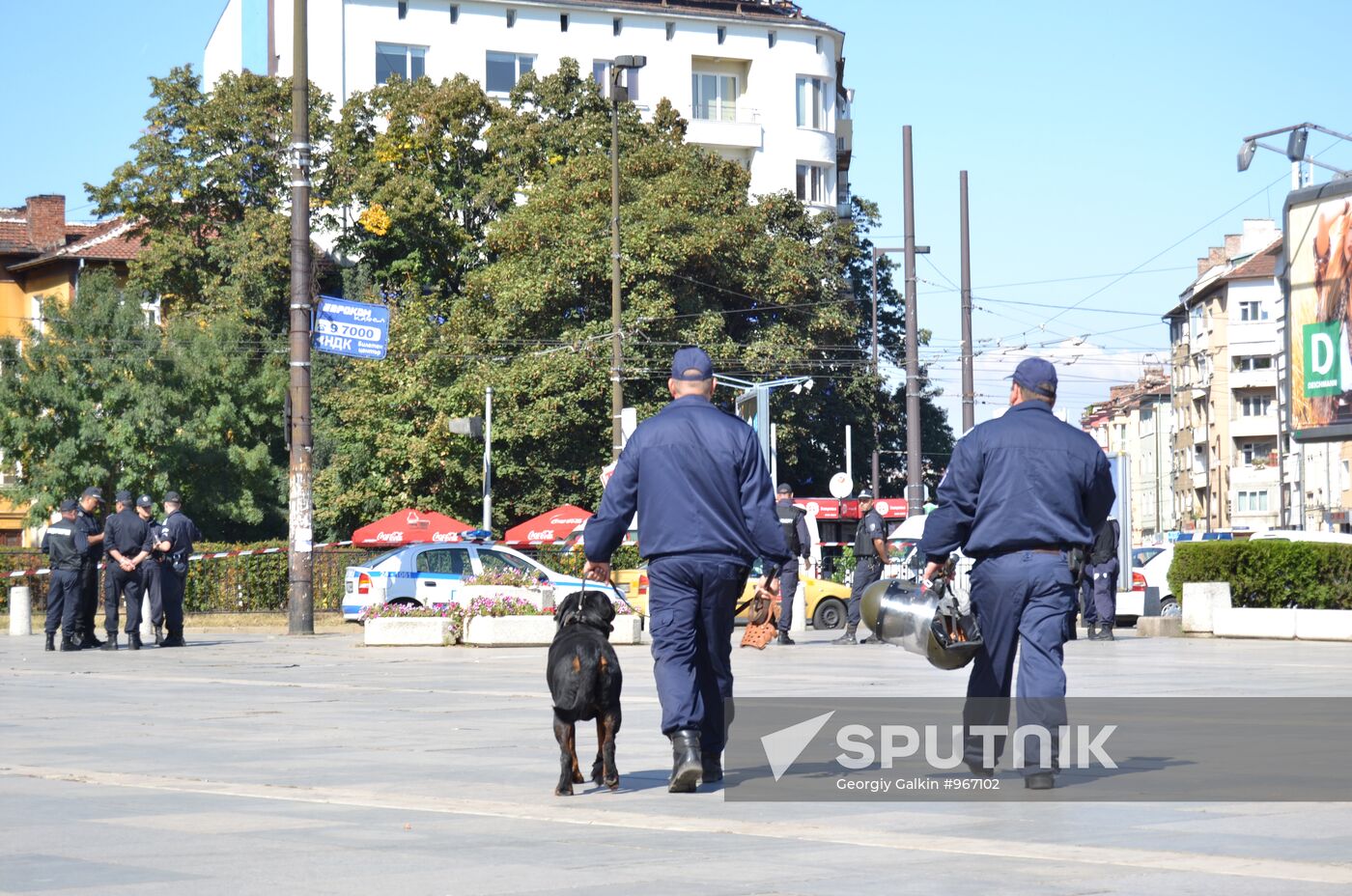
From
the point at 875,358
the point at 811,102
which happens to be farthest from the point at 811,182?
the point at 875,358

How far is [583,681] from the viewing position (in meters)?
7.87

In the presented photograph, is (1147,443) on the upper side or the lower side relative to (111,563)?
upper

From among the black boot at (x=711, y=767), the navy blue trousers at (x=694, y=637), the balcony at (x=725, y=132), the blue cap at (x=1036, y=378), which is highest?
the balcony at (x=725, y=132)

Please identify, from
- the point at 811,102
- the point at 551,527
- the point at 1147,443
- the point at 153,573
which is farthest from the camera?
the point at 1147,443

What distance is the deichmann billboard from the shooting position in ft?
93.0

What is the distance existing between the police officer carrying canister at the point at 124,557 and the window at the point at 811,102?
5710cm

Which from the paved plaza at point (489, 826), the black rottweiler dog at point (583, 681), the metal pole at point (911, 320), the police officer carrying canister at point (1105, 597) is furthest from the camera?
the metal pole at point (911, 320)

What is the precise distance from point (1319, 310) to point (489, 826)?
24.2 meters

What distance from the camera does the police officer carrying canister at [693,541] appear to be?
8133 mm

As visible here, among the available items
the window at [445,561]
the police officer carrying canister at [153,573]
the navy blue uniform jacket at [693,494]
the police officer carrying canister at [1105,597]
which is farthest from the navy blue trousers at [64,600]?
the navy blue uniform jacket at [693,494]

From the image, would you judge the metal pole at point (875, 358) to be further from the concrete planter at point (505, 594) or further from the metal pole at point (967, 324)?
the concrete planter at point (505, 594)

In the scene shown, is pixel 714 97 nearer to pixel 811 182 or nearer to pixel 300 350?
pixel 811 182

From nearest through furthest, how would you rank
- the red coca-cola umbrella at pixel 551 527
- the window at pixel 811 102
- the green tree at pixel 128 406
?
the red coca-cola umbrella at pixel 551 527 < the green tree at pixel 128 406 < the window at pixel 811 102

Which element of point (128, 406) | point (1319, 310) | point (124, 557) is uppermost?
point (128, 406)
